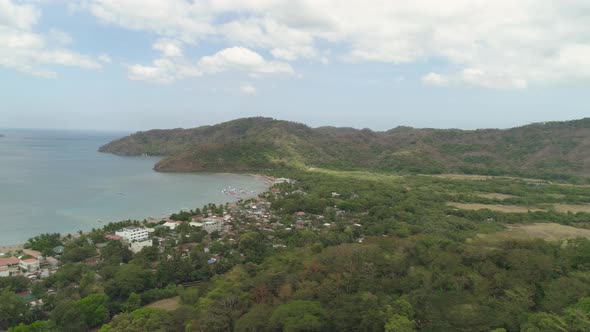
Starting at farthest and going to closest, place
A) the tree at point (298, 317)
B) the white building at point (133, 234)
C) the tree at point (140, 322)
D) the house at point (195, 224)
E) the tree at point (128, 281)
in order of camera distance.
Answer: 1. the house at point (195, 224)
2. the white building at point (133, 234)
3. the tree at point (128, 281)
4. the tree at point (140, 322)
5. the tree at point (298, 317)

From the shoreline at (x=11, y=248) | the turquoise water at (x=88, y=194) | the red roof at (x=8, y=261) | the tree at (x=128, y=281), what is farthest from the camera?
the turquoise water at (x=88, y=194)

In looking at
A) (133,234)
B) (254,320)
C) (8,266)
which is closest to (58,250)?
(8,266)

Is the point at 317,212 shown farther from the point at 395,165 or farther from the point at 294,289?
the point at 395,165

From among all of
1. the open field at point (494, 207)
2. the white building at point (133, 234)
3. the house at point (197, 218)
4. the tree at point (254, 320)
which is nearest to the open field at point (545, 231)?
the open field at point (494, 207)

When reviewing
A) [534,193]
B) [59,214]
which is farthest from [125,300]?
[534,193]

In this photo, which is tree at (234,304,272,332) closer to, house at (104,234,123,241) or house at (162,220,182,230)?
house at (104,234,123,241)

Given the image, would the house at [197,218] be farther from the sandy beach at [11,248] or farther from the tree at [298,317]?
the tree at [298,317]
